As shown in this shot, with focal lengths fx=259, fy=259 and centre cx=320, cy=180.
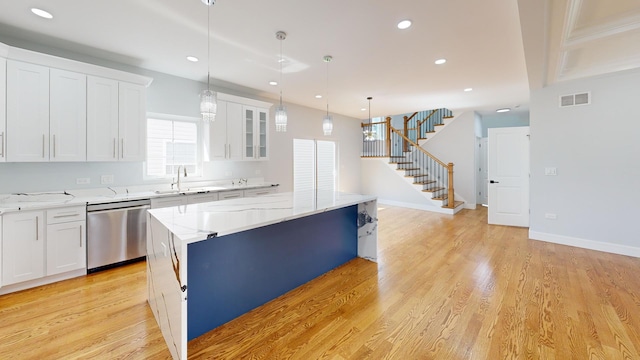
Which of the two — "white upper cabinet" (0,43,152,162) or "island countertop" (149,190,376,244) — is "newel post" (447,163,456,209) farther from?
"white upper cabinet" (0,43,152,162)

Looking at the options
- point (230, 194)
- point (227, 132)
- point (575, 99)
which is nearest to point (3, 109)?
point (227, 132)

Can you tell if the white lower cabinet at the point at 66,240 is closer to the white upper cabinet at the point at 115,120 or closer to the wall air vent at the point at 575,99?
the white upper cabinet at the point at 115,120

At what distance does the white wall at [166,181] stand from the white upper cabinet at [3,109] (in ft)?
1.35

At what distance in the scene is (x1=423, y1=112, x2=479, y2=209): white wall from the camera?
23.2 ft

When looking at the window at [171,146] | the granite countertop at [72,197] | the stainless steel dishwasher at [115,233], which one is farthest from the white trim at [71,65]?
the stainless steel dishwasher at [115,233]

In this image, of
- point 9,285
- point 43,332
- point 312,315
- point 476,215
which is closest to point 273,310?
point 312,315

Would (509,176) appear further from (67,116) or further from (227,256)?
(67,116)

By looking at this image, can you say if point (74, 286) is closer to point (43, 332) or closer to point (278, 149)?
point (43, 332)

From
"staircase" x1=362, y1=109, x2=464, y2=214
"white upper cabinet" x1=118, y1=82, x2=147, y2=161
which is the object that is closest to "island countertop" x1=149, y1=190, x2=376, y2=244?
"white upper cabinet" x1=118, y1=82, x2=147, y2=161

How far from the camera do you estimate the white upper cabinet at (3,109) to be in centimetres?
270

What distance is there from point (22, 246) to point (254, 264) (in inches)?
99.9

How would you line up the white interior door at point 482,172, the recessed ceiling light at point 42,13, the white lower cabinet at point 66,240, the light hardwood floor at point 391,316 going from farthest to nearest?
the white interior door at point 482,172 < the white lower cabinet at point 66,240 < the recessed ceiling light at point 42,13 < the light hardwood floor at point 391,316

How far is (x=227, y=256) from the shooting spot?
220 cm

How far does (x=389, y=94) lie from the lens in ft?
17.6
